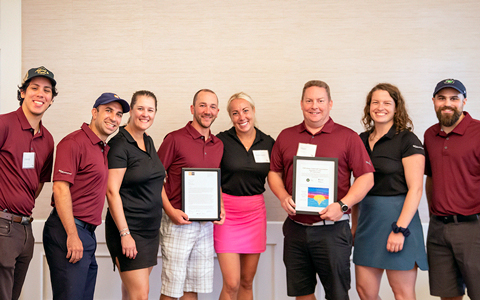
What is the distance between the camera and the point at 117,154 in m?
2.41

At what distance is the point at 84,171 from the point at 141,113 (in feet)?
1.91

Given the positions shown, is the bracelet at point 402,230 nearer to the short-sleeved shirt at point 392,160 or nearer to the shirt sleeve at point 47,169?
the short-sleeved shirt at point 392,160

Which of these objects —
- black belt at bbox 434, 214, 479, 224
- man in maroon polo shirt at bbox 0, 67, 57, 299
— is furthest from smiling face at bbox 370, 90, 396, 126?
man in maroon polo shirt at bbox 0, 67, 57, 299

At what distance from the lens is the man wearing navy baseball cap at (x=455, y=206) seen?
2439 mm

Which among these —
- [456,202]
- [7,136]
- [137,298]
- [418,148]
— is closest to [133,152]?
[7,136]

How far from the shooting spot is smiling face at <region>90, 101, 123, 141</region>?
2.32m

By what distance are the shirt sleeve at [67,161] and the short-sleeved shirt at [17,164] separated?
10.8 inches

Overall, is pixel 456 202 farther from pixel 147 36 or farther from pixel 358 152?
pixel 147 36

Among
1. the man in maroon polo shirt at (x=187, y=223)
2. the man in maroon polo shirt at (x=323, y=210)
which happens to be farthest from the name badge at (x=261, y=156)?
the man in maroon polo shirt at (x=187, y=223)

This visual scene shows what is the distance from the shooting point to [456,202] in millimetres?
2508

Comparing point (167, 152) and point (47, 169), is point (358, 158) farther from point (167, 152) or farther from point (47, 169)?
point (47, 169)

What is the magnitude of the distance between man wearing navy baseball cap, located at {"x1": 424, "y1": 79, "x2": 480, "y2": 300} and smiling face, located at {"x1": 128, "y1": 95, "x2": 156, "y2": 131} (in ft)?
7.00

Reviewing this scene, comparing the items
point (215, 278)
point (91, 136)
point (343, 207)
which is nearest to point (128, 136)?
point (91, 136)

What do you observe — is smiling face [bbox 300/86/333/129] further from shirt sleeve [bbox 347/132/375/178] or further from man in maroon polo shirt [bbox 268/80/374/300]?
shirt sleeve [bbox 347/132/375/178]
